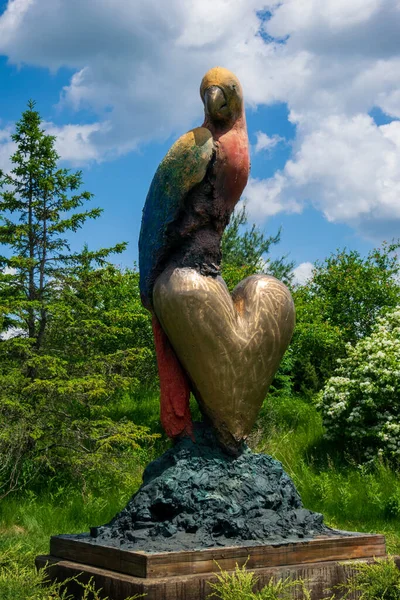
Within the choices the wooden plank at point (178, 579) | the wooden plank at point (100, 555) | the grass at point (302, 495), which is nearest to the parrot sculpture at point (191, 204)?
the wooden plank at point (100, 555)

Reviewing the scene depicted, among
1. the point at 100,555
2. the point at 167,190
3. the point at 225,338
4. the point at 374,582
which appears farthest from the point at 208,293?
the point at 374,582

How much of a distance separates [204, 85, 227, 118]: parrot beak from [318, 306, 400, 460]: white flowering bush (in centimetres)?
643

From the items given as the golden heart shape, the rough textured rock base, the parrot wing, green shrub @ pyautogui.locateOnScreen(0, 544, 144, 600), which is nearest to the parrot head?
the parrot wing

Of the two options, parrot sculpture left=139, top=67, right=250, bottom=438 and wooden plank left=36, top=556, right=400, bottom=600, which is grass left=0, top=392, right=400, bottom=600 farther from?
parrot sculpture left=139, top=67, right=250, bottom=438

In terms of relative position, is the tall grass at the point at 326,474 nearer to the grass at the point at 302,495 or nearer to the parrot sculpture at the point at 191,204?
the grass at the point at 302,495

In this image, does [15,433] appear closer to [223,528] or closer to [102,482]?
[102,482]

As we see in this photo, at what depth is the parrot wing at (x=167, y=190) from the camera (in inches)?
189

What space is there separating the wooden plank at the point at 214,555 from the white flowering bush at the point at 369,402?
5785 millimetres

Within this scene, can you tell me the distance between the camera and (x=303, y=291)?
17719 millimetres

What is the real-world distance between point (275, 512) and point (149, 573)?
40.4 inches

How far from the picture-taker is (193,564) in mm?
4023

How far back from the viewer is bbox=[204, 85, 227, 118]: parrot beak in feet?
16.3

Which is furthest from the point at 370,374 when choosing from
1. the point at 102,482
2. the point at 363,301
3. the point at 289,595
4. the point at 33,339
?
the point at 289,595

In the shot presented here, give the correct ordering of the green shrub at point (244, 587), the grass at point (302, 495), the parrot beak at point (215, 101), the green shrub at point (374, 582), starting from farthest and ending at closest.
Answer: the grass at point (302, 495), the parrot beak at point (215, 101), the green shrub at point (374, 582), the green shrub at point (244, 587)
